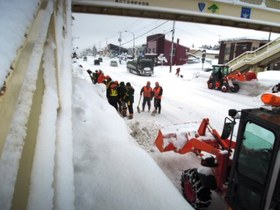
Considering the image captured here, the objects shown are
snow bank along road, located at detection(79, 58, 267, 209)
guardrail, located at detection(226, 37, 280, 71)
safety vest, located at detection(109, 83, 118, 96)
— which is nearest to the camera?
snow bank along road, located at detection(79, 58, 267, 209)

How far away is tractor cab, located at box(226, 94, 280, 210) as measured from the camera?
126 inches

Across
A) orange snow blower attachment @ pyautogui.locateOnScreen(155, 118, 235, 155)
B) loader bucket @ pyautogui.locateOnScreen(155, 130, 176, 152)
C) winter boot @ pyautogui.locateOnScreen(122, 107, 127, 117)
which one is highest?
orange snow blower attachment @ pyautogui.locateOnScreen(155, 118, 235, 155)

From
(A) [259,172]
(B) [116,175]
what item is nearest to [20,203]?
(B) [116,175]

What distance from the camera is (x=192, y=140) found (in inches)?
236

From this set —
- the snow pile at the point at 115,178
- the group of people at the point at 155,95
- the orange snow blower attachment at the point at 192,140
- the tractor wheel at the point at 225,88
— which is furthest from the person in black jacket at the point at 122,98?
the tractor wheel at the point at 225,88

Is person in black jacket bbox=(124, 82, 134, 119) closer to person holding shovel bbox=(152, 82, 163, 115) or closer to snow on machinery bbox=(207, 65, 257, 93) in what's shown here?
person holding shovel bbox=(152, 82, 163, 115)

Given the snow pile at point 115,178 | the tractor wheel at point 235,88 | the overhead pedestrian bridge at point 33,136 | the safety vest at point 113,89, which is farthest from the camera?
the tractor wheel at point 235,88

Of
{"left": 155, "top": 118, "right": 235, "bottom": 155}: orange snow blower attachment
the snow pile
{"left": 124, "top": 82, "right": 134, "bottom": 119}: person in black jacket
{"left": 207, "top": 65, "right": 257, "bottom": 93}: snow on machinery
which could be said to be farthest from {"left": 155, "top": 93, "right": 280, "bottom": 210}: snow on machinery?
{"left": 207, "top": 65, "right": 257, "bottom": 93}: snow on machinery

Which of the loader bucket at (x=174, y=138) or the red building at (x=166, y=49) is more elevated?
the red building at (x=166, y=49)

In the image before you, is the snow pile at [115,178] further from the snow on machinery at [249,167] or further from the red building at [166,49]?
the red building at [166,49]

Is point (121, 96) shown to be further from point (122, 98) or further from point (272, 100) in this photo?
point (272, 100)

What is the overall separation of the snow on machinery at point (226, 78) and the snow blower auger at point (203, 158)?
14065 millimetres

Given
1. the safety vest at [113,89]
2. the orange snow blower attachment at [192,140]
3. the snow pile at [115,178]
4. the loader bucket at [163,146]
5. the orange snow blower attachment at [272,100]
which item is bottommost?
the loader bucket at [163,146]

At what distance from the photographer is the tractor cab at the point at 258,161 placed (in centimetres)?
321
